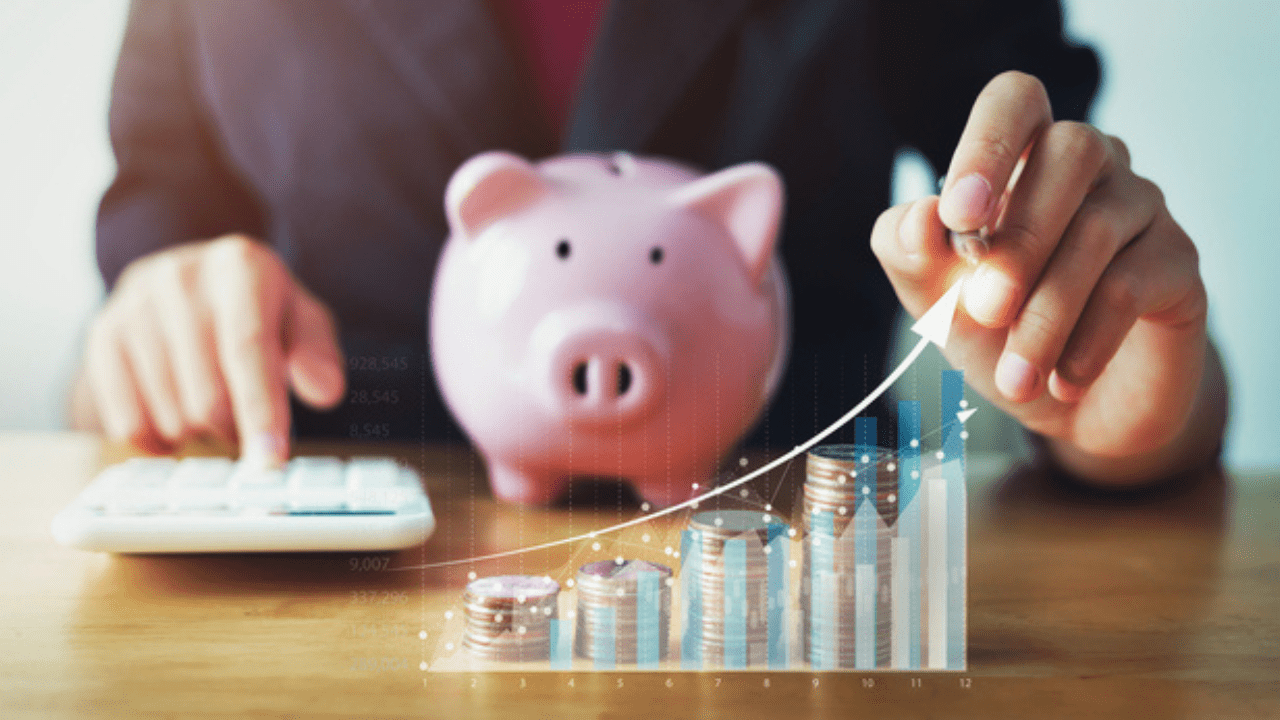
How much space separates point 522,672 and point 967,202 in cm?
29

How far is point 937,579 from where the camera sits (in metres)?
0.50

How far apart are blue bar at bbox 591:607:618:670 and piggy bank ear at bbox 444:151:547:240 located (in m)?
0.33

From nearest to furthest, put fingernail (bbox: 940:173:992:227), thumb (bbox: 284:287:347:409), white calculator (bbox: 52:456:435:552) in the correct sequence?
fingernail (bbox: 940:173:992:227) < white calculator (bbox: 52:456:435:552) < thumb (bbox: 284:287:347:409)

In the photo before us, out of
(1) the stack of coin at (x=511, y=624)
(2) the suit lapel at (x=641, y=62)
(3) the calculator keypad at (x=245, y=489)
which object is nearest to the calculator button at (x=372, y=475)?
(3) the calculator keypad at (x=245, y=489)

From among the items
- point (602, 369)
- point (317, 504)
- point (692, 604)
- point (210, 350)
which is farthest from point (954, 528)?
point (210, 350)

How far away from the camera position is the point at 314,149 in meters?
1.16

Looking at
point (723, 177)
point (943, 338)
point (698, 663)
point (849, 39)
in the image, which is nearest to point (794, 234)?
point (849, 39)

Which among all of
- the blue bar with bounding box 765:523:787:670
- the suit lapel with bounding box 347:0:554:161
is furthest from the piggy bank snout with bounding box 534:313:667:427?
the suit lapel with bounding box 347:0:554:161

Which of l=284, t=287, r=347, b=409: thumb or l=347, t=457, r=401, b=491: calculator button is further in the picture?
l=284, t=287, r=347, b=409: thumb

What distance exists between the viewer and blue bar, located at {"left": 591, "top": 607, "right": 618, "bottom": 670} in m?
0.49

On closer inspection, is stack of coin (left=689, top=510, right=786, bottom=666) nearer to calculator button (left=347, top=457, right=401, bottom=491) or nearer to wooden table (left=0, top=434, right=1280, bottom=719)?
wooden table (left=0, top=434, right=1280, bottom=719)

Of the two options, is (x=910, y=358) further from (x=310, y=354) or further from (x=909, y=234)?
(x=310, y=354)

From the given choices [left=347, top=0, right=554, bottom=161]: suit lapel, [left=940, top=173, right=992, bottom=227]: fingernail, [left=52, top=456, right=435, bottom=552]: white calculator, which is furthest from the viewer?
[left=347, top=0, right=554, bottom=161]: suit lapel

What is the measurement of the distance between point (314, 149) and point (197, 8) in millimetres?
239
